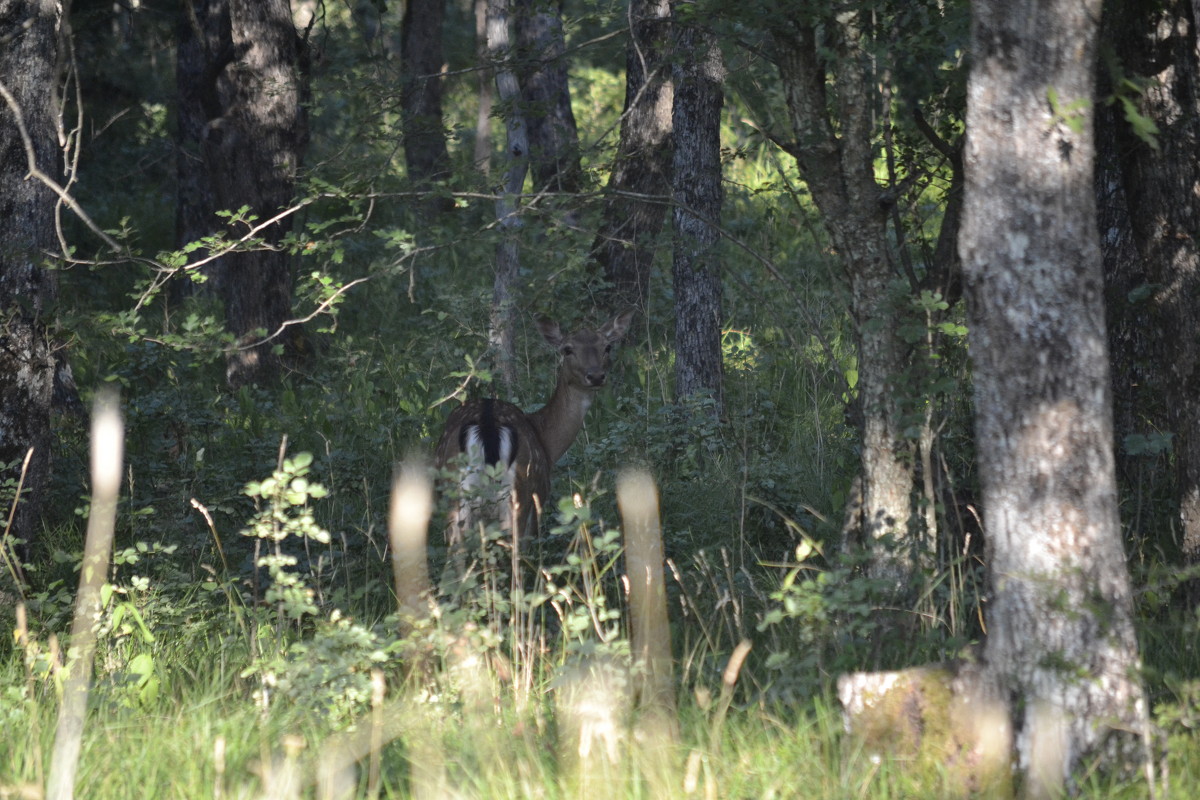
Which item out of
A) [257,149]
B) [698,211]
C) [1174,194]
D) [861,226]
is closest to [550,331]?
[698,211]

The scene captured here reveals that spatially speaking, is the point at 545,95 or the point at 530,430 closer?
the point at 530,430

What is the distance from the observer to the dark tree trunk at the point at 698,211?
22.2 feet

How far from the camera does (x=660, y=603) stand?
4543 mm

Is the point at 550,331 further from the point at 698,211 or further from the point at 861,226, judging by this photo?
the point at 861,226

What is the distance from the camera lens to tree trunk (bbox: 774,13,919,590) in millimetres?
4109

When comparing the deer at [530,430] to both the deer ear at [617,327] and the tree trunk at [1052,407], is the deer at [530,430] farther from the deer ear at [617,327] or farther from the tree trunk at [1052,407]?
the tree trunk at [1052,407]

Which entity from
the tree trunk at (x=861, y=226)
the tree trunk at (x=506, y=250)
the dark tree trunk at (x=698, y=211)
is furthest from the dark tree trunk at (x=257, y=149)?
the tree trunk at (x=861, y=226)

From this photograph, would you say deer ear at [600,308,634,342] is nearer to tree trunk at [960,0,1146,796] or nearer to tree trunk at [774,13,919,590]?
tree trunk at [774,13,919,590]

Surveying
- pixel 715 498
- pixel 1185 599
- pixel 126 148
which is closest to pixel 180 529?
pixel 715 498

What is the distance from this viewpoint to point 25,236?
501cm

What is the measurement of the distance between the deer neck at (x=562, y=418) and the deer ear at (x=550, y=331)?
542mm

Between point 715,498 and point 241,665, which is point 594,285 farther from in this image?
point 241,665

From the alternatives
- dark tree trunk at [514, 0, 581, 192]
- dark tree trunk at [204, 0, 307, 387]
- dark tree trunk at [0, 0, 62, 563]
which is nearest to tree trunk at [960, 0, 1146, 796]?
dark tree trunk at [514, 0, 581, 192]

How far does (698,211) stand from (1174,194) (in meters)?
2.49
